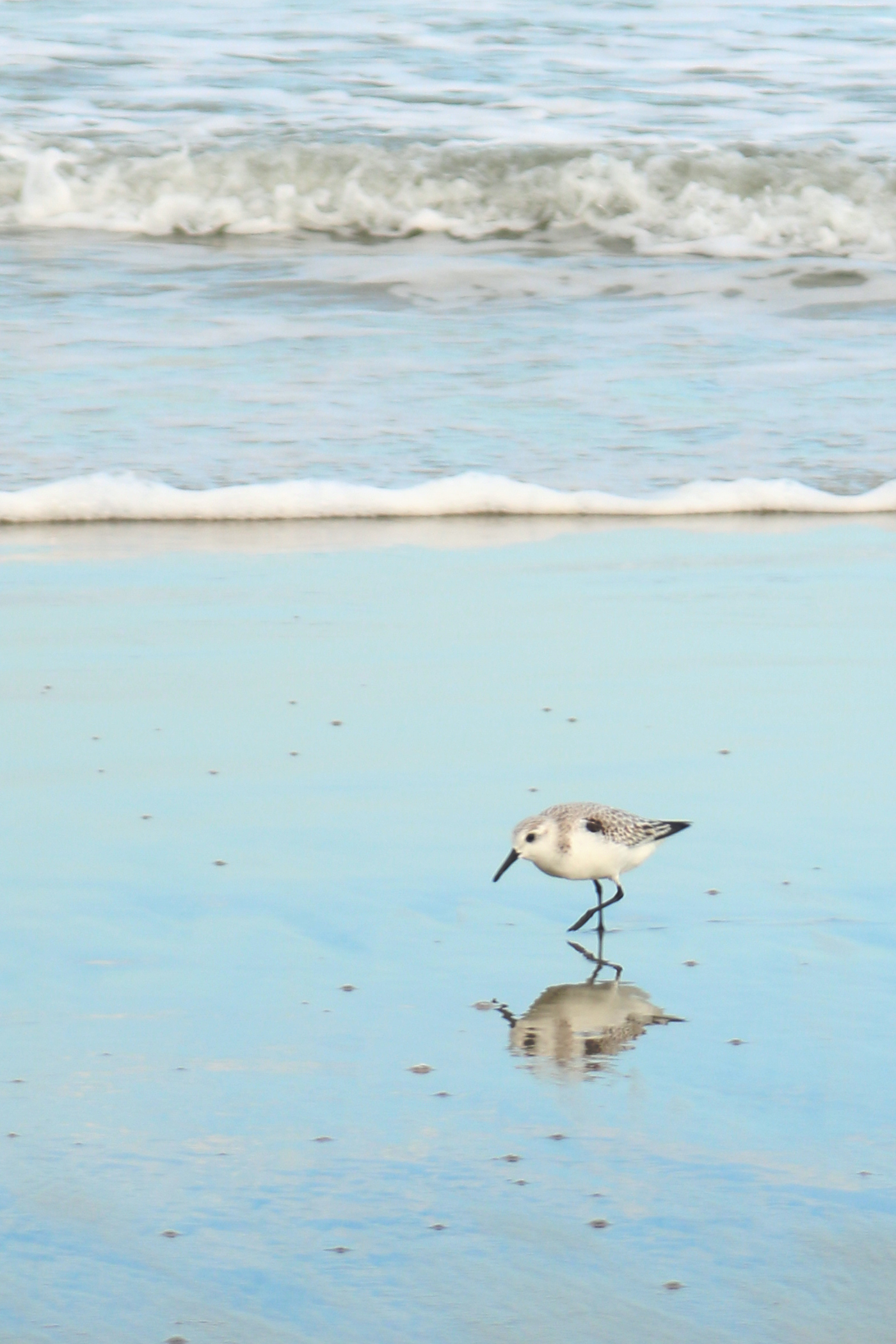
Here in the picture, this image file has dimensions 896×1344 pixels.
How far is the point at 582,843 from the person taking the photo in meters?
3.50

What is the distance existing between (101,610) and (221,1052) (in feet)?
10.7

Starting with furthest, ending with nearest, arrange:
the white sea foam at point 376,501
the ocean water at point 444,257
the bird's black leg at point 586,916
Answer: the ocean water at point 444,257
the white sea foam at point 376,501
the bird's black leg at point 586,916

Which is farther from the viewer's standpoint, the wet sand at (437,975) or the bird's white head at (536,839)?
the bird's white head at (536,839)

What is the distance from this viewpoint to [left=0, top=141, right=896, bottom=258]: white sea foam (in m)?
14.6

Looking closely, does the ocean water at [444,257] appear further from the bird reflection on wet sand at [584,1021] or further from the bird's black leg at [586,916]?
the bird reflection on wet sand at [584,1021]

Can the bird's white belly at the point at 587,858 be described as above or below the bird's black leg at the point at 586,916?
above

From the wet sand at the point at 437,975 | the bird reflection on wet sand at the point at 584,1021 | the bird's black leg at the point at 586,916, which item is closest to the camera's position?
the wet sand at the point at 437,975

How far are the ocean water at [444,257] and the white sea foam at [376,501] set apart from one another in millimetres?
17

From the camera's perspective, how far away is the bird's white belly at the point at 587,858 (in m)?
A: 3.50

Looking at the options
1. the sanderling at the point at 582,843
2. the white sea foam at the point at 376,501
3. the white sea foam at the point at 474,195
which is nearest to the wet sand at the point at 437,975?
the sanderling at the point at 582,843

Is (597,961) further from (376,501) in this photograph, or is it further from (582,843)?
(376,501)

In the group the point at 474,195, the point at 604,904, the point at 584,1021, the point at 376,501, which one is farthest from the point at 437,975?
the point at 474,195

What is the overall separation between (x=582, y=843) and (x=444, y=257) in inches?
421

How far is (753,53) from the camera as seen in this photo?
19906mm
